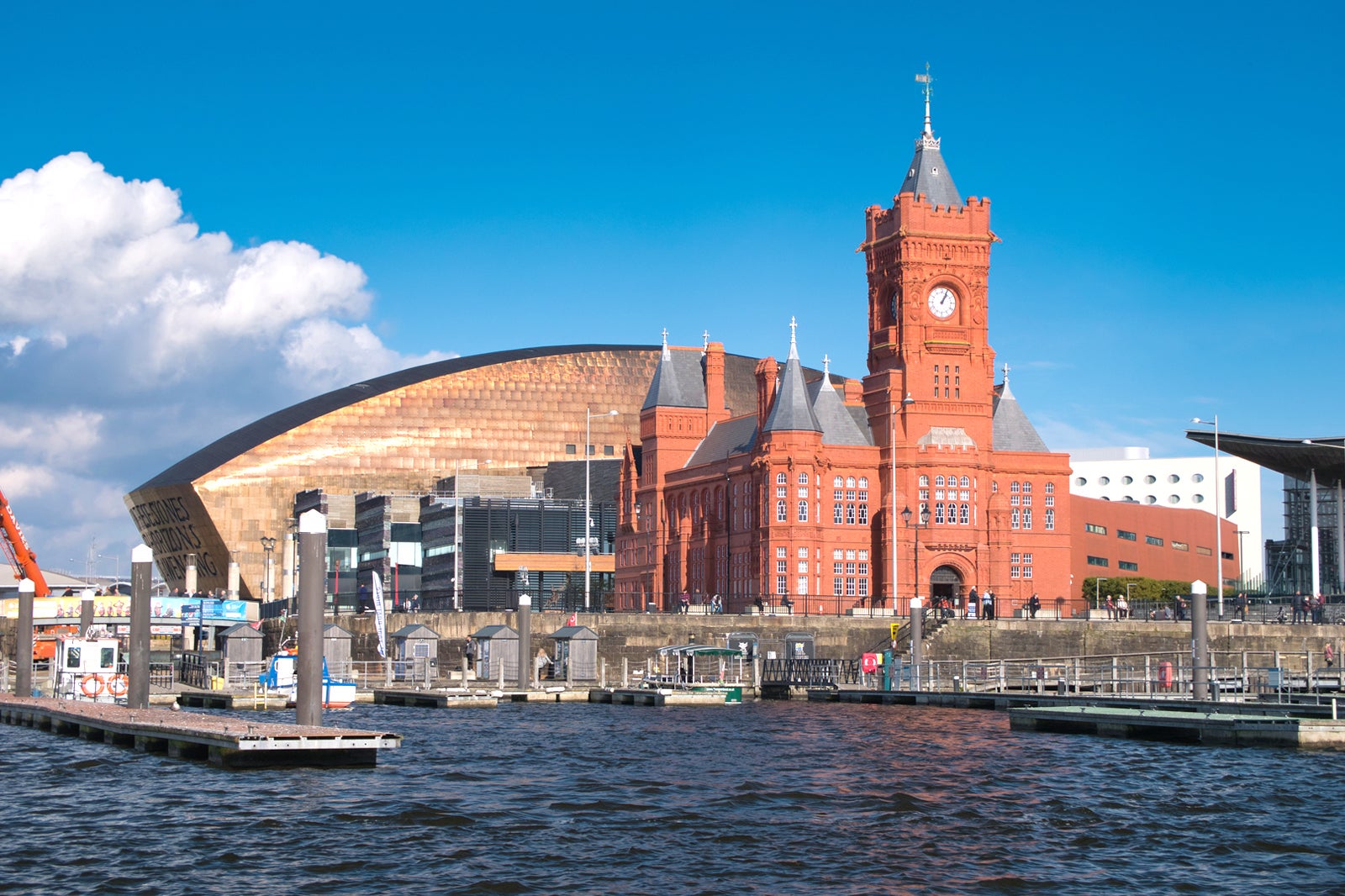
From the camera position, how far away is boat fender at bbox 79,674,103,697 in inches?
2419

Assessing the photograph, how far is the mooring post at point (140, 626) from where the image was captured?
53.2 m

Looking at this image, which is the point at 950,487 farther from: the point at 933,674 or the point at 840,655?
Result: the point at 933,674

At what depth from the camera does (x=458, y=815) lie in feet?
112

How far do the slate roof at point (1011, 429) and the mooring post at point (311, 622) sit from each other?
74.4 m

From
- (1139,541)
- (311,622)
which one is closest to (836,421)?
(1139,541)

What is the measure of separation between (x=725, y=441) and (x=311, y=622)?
7962cm

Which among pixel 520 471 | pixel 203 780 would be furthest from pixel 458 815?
pixel 520 471

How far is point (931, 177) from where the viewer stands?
358 feet

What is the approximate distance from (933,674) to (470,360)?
112 meters

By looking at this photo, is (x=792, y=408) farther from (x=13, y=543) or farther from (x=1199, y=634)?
(x=13, y=543)

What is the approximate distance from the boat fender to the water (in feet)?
34.7

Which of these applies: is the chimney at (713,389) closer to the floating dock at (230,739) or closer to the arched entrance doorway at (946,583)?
the arched entrance doorway at (946,583)

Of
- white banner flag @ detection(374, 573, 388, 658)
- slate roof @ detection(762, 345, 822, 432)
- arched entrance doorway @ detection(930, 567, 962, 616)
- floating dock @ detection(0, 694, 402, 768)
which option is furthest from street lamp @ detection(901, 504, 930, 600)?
floating dock @ detection(0, 694, 402, 768)

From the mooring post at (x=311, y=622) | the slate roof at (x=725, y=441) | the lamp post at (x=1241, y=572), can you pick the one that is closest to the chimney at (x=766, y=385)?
the slate roof at (x=725, y=441)
